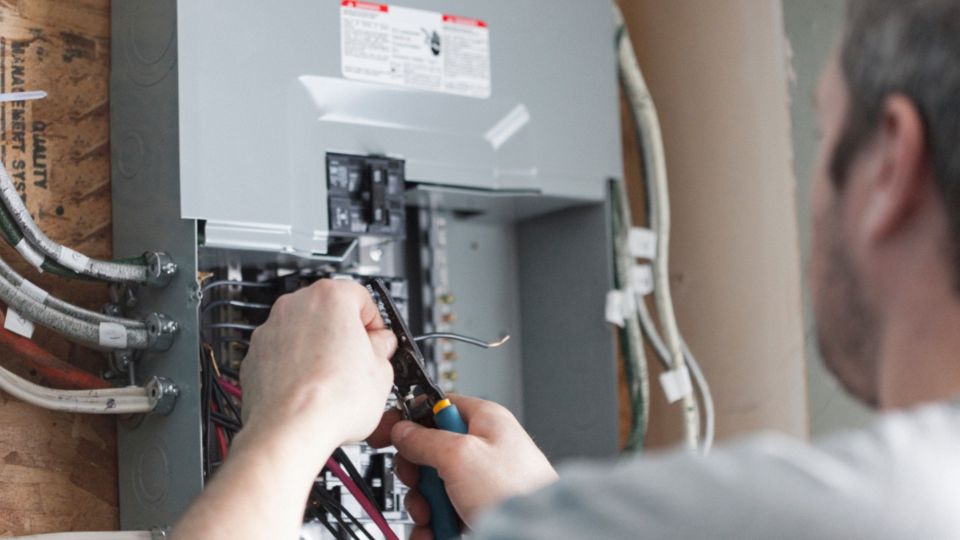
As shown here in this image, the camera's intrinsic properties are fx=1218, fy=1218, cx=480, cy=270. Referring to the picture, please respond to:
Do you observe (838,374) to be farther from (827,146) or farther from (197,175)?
(197,175)

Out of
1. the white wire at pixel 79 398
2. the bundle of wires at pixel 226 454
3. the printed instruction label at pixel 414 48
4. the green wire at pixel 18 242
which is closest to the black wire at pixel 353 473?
the bundle of wires at pixel 226 454

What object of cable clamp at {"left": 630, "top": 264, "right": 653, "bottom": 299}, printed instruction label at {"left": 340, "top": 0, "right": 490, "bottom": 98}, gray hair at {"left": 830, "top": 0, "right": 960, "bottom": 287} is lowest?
cable clamp at {"left": 630, "top": 264, "right": 653, "bottom": 299}

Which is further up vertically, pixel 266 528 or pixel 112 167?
pixel 112 167

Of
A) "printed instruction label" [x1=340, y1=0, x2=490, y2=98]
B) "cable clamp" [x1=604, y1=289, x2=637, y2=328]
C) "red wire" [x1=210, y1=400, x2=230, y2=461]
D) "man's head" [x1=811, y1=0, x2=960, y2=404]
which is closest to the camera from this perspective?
"man's head" [x1=811, y1=0, x2=960, y2=404]

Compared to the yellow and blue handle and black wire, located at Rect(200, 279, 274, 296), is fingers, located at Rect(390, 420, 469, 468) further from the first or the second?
black wire, located at Rect(200, 279, 274, 296)

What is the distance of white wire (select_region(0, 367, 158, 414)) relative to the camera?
1485 millimetres

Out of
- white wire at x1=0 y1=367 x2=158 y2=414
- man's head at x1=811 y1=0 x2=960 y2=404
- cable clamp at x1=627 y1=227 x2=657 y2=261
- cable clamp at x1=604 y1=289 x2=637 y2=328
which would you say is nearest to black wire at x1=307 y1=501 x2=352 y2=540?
white wire at x1=0 y1=367 x2=158 y2=414

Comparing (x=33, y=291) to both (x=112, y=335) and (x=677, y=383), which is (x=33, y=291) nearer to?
(x=112, y=335)

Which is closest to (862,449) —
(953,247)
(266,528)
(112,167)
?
(953,247)

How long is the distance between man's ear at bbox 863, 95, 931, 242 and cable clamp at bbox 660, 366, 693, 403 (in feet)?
4.34

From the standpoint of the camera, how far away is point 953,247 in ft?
1.97

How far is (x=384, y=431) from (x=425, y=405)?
2.7 inches

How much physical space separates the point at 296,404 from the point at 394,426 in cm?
17

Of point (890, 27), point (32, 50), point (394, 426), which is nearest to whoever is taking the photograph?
point (890, 27)
